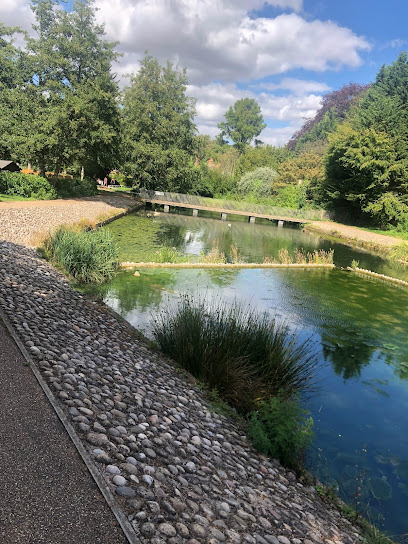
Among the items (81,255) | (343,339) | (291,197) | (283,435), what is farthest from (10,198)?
(291,197)

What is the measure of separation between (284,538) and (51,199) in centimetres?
2319

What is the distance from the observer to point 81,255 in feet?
31.0

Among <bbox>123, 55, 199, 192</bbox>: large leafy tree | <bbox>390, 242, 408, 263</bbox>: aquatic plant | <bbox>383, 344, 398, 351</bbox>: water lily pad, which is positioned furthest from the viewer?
<bbox>123, 55, 199, 192</bbox>: large leafy tree

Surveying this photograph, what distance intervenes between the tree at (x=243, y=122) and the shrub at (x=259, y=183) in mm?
38133

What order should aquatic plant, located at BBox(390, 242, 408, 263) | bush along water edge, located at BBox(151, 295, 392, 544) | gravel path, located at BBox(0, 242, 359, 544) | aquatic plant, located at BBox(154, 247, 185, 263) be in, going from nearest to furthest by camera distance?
1. gravel path, located at BBox(0, 242, 359, 544)
2. bush along water edge, located at BBox(151, 295, 392, 544)
3. aquatic plant, located at BBox(154, 247, 185, 263)
4. aquatic plant, located at BBox(390, 242, 408, 263)

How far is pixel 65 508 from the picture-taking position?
2.22m

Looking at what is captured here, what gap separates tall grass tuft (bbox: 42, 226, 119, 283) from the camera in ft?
30.6

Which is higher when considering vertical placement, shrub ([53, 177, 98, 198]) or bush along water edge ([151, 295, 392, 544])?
shrub ([53, 177, 98, 198])

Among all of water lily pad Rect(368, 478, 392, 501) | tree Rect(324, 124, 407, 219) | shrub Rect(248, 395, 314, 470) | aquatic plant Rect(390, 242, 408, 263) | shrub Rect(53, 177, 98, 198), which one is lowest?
water lily pad Rect(368, 478, 392, 501)

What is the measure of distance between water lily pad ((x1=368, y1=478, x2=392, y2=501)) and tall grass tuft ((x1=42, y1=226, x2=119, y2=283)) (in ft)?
23.5

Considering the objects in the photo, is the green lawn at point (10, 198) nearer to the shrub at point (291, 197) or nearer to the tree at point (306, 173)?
the shrub at point (291, 197)

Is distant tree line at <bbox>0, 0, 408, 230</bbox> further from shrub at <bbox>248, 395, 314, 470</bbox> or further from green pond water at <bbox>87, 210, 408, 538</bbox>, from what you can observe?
shrub at <bbox>248, 395, 314, 470</bbox>

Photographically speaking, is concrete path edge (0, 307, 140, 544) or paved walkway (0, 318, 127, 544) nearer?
paved walkway (0, 318, 127, 544)

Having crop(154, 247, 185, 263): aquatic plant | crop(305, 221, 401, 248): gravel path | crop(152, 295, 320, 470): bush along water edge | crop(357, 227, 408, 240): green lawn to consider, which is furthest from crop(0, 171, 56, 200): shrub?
crop(357, 227, 408, 240): green lawn
